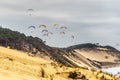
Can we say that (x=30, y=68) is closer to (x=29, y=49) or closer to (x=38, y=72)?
(x=38, y=72)

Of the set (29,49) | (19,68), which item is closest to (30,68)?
(19,68)

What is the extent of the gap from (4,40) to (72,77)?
113269 millimetres

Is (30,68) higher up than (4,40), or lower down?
lower down

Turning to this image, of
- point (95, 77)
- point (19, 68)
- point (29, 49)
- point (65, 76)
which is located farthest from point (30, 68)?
point (29, 49)

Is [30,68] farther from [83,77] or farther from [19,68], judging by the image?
[83,77]

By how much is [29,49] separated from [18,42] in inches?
336

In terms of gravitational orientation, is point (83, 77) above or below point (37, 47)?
below

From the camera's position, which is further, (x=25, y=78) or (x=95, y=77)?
(x=95, y=77)

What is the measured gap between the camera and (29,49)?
144250mm

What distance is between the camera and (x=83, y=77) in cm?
3516

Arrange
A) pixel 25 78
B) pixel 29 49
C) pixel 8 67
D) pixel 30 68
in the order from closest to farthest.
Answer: pixel 25 78, pixel 8 67, pixel 30 68, pixel 29 49

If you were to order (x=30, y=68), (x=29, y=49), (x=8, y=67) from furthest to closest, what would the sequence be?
(x=29, y=49) < (x=30, y=68) < (x=8, y=67)

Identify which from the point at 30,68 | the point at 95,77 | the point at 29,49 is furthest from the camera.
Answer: the point at 29,49

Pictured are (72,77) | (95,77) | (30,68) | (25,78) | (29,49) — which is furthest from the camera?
(29,49)
